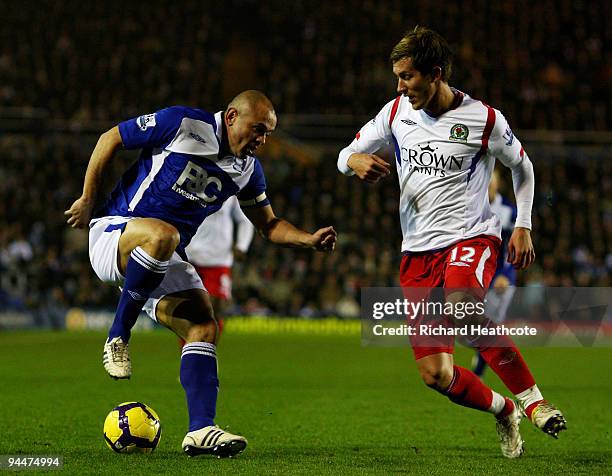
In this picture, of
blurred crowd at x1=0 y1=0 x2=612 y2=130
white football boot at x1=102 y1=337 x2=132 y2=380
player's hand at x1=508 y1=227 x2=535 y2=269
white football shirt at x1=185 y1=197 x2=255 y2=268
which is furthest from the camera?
blurred crowd at x1=0 y1=0 x2=612 y2=130

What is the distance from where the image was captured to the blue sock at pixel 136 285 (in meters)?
5.72

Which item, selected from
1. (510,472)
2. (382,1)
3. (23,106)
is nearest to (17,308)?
(23,106)

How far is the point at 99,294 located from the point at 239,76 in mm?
9131

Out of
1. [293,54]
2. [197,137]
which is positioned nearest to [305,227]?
[293,54]

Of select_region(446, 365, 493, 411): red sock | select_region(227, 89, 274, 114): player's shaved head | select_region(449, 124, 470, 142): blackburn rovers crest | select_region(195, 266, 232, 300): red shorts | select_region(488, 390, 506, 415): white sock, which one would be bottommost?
select_region(195, 266, 232, 300): red shorts

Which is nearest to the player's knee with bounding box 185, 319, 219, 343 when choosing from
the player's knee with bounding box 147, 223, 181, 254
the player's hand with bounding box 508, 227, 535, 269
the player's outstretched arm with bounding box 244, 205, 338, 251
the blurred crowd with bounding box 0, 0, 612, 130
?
the player's knee with bounding box 147, 223, 181, 254

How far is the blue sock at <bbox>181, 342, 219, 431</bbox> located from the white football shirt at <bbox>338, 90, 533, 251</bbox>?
1.42 metres

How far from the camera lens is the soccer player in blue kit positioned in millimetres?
5824

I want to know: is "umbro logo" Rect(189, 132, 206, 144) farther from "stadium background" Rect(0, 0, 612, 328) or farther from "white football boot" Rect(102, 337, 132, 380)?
"stadium background" Rect(0, 0, 612, 328)

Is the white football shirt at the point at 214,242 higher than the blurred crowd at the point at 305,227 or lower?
higher

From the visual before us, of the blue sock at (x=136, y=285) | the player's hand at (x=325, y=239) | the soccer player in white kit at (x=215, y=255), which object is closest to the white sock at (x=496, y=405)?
the player's hand at (x=325, y=239)

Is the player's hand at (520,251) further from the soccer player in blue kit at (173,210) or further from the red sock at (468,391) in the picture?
the soccer player in blue kit at (173,210)

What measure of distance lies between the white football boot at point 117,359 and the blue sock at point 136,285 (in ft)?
0.15

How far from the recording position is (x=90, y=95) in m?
25.5
